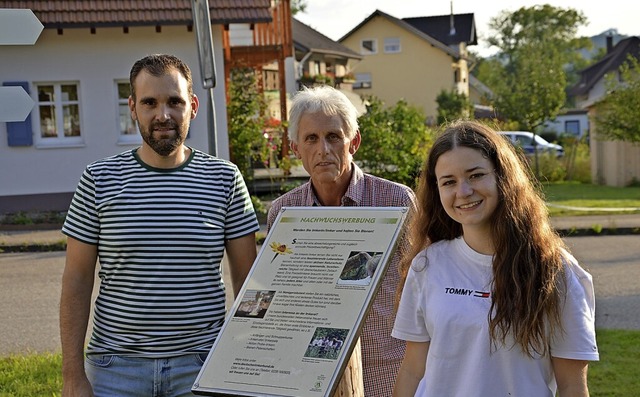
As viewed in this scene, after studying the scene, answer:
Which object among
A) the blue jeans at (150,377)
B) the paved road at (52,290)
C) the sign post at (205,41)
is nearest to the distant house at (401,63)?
the paved road at (52,290)

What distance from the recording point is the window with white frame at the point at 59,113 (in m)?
21.6

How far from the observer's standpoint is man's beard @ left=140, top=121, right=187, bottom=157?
12.1ft

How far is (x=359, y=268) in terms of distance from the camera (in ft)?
10.9

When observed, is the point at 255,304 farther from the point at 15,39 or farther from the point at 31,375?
the point at 31,375

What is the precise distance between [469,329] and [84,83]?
19.3m

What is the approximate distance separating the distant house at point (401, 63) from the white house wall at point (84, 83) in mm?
45231

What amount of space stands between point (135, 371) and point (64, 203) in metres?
18.4

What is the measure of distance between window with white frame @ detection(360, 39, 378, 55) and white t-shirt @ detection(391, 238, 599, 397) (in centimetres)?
6820

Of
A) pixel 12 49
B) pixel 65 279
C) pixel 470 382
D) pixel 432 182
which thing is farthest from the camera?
pixel 12 49

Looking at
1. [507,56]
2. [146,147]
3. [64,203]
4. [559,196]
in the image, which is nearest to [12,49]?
[64,203]

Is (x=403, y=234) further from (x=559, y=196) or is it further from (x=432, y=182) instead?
(x=559, y=196)

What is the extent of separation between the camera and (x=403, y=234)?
11.7 ft

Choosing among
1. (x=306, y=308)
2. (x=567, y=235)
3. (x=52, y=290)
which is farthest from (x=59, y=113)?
(x=306, y=308)

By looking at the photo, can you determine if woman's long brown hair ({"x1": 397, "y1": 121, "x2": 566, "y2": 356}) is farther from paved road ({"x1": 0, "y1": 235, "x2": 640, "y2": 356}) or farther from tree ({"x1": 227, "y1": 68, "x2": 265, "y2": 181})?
tree ({"x1": 227, "y1": 68, "x2": 265, "y2": 181})
